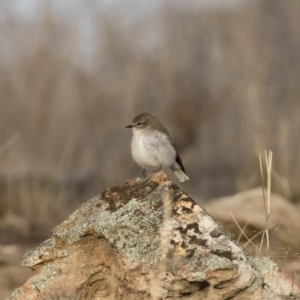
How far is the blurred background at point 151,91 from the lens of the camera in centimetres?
1183

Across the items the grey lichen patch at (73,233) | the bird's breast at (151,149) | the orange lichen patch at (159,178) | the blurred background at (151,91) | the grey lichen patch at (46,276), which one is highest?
the blurred background at (151,91)

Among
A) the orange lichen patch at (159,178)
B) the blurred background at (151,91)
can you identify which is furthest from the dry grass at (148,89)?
the orange lichen patch at (159,178)

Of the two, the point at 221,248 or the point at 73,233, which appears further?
the point at 73,233

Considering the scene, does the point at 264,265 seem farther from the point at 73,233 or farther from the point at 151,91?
the point at 151,91

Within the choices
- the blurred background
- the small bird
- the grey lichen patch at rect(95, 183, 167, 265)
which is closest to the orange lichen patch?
the grey lichen patch at rect(95, 183, 167, 265)

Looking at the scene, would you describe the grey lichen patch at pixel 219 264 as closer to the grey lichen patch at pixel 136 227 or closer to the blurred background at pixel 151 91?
the grey lichen patch at pixel 136 227

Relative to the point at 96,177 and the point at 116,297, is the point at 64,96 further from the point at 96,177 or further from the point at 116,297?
the point at 116,297

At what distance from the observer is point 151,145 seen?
652 centimetres

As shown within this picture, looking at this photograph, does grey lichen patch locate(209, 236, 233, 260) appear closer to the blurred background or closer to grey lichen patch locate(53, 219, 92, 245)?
grey lichen patch locate(53, 219, 92, 245)

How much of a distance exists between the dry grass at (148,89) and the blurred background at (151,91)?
0.07 feet

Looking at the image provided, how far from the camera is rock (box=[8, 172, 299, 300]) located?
144 inches

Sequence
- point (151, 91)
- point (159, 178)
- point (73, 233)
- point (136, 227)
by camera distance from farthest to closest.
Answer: point (151, 91), point (159, 178), point (73, 233), point (136, 227)

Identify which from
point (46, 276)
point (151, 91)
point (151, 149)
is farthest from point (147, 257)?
point (151, 91)

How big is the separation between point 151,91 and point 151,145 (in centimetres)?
740
